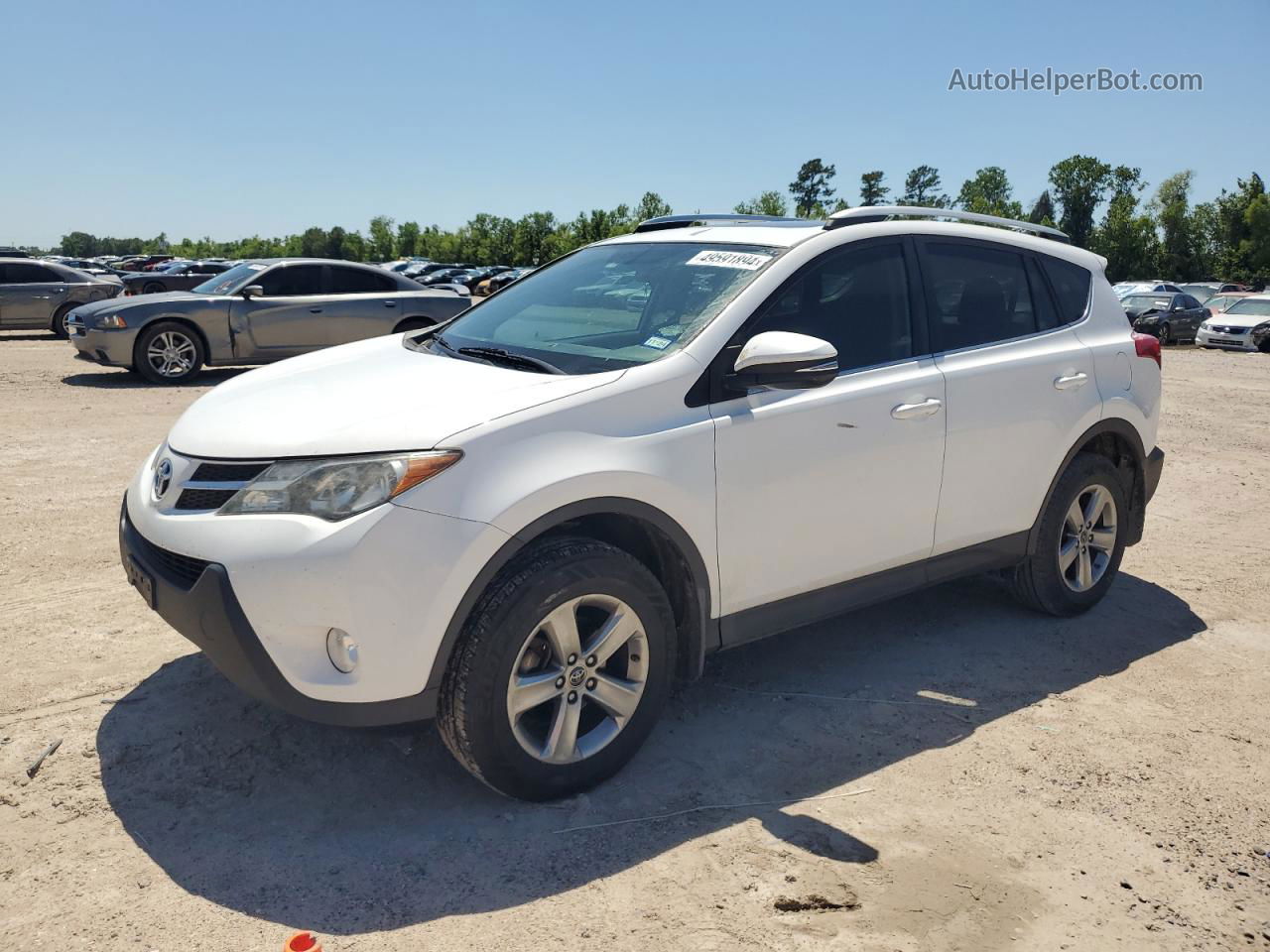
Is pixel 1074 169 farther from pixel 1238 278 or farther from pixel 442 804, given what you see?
pixel 442 804

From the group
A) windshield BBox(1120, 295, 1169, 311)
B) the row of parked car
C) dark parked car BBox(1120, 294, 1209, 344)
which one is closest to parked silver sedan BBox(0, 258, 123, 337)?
the row of parked car

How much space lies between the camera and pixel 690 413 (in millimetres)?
3400

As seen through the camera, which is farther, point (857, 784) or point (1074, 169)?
point (1074, 169)

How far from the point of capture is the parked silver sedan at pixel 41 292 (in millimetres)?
17641

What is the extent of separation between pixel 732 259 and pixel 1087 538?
2.39 m

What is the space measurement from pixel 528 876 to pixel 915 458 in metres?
2.15

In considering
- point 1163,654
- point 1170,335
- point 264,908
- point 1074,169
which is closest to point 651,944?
point 264,908

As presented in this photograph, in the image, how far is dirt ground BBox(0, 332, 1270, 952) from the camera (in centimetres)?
271

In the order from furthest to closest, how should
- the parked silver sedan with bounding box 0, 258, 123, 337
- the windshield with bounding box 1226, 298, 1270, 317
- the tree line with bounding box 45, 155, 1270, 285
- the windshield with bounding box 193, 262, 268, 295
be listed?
the tree line with bounding box 45, 155, 1270, 285
the windshield with bounding box 1226, 298, 1270, 317
the parked silver sedan with bounding box 0, 258, 123, 337
the windshield with bounding box 193, 262, 268, 295

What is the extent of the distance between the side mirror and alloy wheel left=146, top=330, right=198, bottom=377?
10536 mm

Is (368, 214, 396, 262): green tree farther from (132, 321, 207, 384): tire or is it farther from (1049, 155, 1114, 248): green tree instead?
(132, 321, 207, 384): tire

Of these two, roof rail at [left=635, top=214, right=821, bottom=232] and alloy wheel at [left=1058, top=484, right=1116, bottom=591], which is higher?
roof rail at [left=635, top=214, right=821, bottom=232]

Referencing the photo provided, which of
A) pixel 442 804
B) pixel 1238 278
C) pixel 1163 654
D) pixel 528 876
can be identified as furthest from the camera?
pixel 1238 278

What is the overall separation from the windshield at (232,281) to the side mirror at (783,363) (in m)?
10.5
